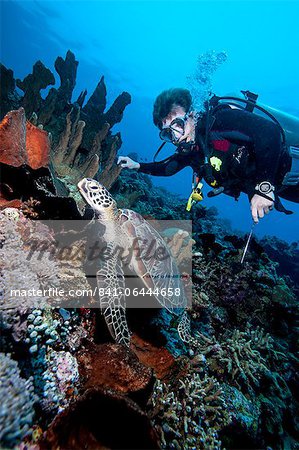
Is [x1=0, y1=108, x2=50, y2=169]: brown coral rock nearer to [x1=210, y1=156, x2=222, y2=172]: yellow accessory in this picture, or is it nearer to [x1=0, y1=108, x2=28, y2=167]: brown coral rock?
[x1=0, y1=108, x2=28, y2=167]: brown coral rock

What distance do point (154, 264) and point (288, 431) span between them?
2.70 meters

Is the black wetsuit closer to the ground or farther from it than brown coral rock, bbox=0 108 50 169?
farther from it

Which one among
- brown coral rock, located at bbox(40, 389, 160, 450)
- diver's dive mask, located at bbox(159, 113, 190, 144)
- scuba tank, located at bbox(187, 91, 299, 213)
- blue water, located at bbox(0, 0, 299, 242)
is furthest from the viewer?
blue water, located at bbox(0, 0, 299, 242)

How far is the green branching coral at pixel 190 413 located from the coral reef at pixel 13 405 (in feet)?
4.35

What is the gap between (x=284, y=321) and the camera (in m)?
4.26

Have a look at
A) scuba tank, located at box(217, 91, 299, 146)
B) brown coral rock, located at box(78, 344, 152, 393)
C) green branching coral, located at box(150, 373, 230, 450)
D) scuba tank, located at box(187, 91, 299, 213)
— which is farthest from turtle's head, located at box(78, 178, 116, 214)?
scuba tank, located at box(217, 91, 299, 146)

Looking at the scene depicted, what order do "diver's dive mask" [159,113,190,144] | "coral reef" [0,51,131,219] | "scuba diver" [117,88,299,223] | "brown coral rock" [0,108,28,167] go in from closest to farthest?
1. "brown coral rock" [0,108,28,167]
2. "coral reef" [0,51,131,219]
3. "scuba diver" [117,88,299,223]
4. "diver's dive mask" [159,113,190,144]

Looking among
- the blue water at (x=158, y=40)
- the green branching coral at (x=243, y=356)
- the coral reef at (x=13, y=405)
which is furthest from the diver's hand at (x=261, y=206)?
the blue water at (x=158, y=40)

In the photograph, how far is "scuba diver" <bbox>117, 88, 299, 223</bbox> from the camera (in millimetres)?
3244

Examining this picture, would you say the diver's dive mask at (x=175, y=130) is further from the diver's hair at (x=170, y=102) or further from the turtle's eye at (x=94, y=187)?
the turtle's eye at (x=94, y=187)

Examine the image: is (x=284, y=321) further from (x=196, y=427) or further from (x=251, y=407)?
(x=196, y=427)

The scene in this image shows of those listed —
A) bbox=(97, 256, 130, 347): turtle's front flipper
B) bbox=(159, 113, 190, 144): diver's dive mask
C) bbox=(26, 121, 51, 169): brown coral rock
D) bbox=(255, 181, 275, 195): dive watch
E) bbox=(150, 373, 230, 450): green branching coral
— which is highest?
bbox=(159, 113, 190, 144): diver's dive mask

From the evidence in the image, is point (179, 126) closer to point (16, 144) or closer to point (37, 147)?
point (37, 147)

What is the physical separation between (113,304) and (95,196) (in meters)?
1.21
